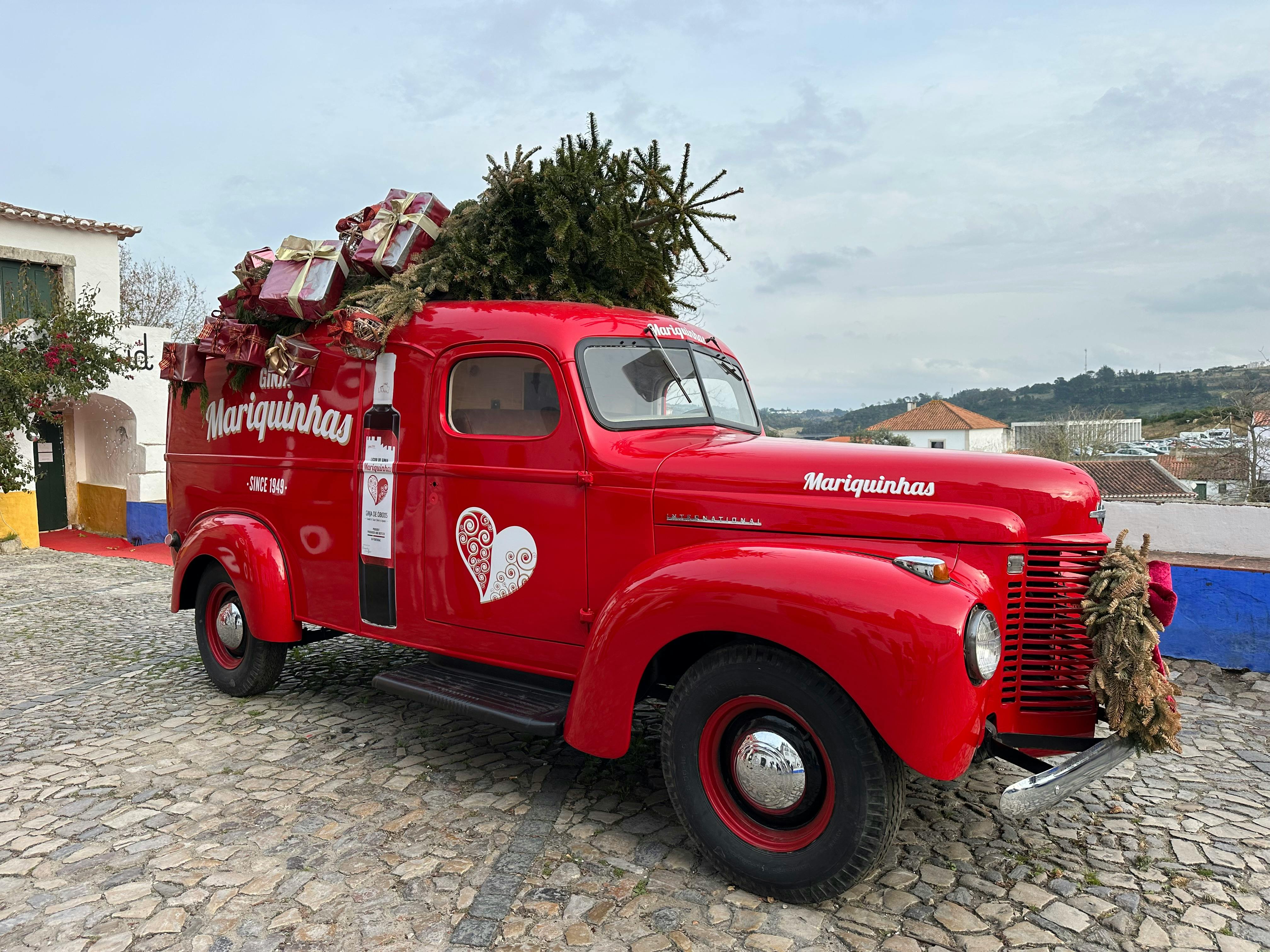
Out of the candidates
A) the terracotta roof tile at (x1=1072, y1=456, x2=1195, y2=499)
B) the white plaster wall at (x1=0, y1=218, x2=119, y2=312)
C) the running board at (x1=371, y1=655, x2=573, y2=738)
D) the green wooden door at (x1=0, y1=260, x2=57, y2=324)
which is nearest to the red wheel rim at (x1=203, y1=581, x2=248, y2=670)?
the running board at (x1=371, y1=655, x2=573, y2=738)

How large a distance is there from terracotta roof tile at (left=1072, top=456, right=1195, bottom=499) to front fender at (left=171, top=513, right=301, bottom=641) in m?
34.8

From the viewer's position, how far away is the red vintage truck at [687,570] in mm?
2869

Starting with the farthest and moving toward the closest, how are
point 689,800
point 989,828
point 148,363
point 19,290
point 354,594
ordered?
1. point 148,363
2. point 19,290
3. point 354,594
4. point 989,828
5. point 689,800


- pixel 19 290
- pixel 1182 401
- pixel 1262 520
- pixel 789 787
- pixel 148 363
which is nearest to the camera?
pixel 789 787

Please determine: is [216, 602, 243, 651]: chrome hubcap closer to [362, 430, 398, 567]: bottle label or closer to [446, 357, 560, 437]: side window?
[362, 430, 398, 567]: bottle label

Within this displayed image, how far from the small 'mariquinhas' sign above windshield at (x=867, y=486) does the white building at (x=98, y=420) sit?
46.7 feet

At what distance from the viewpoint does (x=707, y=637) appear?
335 centimetres

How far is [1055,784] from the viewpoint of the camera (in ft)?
9.16

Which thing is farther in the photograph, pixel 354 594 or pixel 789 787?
pixel 354 594

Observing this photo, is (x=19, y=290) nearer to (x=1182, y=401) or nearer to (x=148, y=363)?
(x=148, y=363)

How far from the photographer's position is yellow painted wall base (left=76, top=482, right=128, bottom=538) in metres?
15.7

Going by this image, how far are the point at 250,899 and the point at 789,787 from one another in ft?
6.47

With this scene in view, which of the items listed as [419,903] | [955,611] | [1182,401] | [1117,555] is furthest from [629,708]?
[1182,401]

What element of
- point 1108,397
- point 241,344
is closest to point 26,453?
point 241,344
